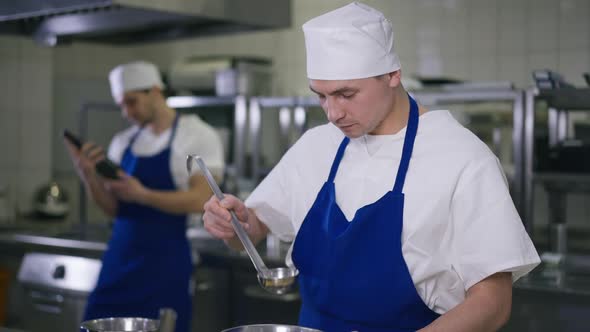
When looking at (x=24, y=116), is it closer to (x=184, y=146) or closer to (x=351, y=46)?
(x=184, y=146)

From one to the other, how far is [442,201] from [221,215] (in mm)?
474

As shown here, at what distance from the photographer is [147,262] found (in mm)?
3064

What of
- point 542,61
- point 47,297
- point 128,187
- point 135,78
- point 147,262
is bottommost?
point 47,297

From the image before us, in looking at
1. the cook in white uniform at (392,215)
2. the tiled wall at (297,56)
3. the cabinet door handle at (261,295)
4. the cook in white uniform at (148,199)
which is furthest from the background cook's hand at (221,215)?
the tiled wall at (297,56)

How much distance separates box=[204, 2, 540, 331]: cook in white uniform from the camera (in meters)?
1.56

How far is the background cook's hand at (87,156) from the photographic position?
3.02 metres

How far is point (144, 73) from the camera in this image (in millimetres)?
3205

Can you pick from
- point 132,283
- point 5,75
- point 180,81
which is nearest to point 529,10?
point 180,81

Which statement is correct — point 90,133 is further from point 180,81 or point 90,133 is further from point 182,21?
point 182,21

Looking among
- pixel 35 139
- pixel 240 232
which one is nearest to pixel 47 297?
pixel 35 139

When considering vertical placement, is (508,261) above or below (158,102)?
below

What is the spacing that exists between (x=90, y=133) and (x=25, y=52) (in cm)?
79

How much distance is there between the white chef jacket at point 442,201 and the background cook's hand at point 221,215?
16cm

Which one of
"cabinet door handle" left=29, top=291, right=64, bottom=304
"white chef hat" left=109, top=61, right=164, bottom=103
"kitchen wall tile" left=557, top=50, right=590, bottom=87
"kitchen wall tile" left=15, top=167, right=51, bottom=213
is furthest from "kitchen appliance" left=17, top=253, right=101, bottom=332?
"kitchen wall tile" left=557, top=50, right=590, bottom=87
